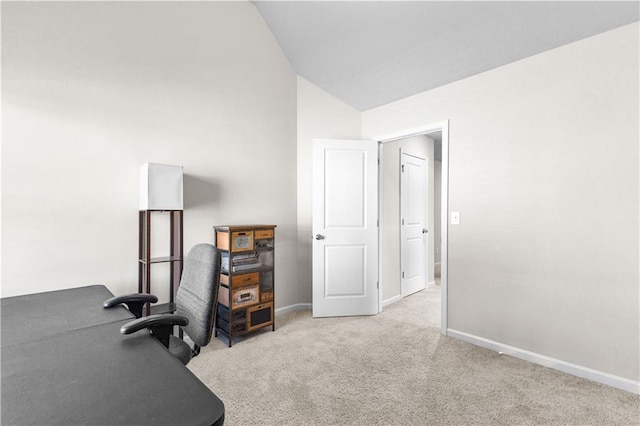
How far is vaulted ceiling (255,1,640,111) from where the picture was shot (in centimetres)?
214

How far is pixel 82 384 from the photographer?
80cm

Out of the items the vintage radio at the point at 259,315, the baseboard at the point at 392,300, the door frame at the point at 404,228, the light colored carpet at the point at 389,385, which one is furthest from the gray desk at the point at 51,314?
the door frame at the point at 404,228

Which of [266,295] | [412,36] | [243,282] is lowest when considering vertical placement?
[266,295]

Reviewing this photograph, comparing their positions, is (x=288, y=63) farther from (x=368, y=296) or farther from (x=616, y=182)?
(x=616, y=182)

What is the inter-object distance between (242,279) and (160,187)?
3.60 feet

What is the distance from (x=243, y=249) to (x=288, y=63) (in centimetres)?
230

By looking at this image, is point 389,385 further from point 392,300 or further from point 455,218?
point 392,300

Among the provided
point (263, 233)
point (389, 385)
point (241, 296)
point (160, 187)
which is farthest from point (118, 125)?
point (389, 385)

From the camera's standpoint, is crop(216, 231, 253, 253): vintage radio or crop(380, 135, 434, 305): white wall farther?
crop(380, 135, 434, 305): white wall

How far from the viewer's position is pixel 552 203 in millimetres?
2375

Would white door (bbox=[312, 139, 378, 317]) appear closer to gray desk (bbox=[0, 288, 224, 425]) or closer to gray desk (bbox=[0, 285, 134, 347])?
gray desk (bbox=[0, 285, 134, 347])

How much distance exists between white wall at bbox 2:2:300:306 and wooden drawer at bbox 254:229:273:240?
337mm

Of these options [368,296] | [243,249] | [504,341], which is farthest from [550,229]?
[243,249]

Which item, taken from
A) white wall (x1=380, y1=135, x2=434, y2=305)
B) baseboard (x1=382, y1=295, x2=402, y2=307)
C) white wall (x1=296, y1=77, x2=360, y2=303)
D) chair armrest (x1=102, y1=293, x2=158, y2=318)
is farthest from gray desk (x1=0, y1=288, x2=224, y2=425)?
baseboard (x1=382, y1=295, x2=402, y2=307)
